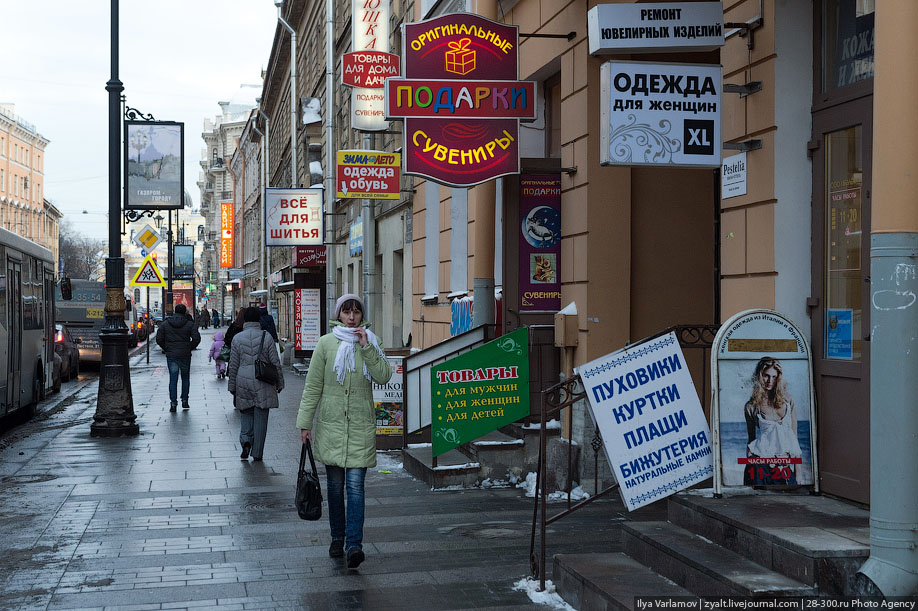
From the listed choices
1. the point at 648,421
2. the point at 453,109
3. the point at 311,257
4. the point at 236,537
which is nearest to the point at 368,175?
the point at 453,109

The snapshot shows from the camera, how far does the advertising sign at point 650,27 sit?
7328 millimetres

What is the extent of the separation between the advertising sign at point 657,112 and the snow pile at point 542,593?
111 inches

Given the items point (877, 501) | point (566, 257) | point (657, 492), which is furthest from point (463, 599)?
point (566, 257)

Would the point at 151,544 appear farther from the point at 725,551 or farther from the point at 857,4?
the point at 857,4

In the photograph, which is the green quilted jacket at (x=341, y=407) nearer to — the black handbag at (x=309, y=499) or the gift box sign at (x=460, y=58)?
the black handbag at (x=309, y=499)

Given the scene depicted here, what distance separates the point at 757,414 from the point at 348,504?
2.74 m

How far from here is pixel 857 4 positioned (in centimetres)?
640

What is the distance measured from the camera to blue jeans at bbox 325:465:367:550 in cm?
686

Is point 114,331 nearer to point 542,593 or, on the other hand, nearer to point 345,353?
point 345,353

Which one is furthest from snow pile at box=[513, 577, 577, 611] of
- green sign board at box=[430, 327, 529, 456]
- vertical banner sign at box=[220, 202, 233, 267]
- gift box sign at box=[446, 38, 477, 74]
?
vertical banner sign at box=[220, 202, 233, 267]

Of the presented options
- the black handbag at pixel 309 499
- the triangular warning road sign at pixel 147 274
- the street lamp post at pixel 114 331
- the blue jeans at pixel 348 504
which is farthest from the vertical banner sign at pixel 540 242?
the triangular warning road sign at pixel 147 274

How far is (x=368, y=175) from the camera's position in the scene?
57.4 ft

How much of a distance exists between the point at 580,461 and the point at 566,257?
213cm

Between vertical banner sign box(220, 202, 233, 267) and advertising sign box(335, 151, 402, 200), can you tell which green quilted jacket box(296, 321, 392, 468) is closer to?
advertising sign box(335, 151, 402, 200)
